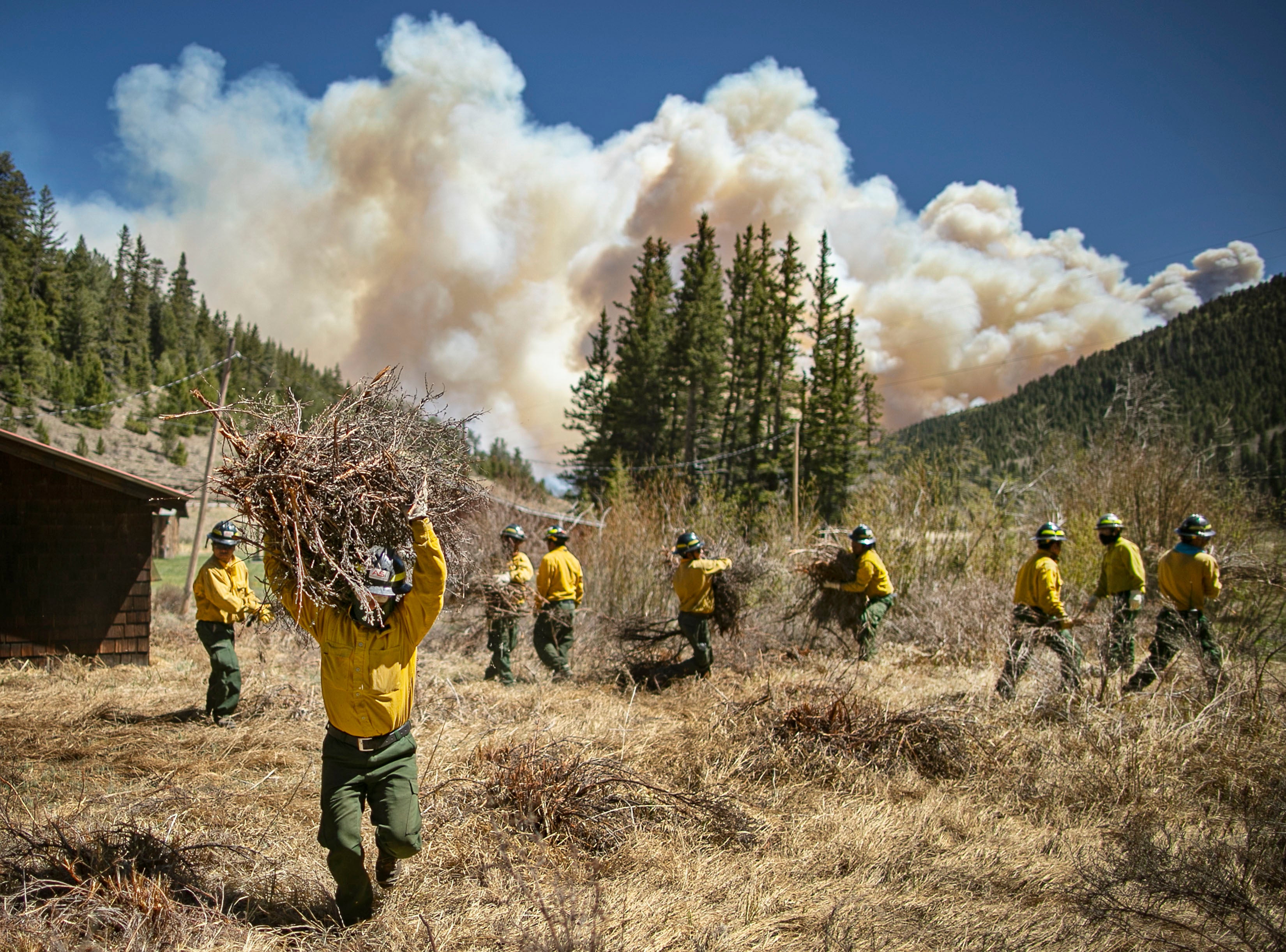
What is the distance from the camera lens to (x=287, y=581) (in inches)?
136

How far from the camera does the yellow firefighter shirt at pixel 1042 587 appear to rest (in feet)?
23.9

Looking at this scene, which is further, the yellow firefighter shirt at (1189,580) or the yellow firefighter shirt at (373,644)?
the yellow firefighter shirt at (1189,580)

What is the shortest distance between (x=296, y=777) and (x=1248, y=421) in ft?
192

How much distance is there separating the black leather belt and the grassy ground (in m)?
0.76

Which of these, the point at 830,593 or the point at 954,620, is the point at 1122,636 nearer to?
the point at 954,620

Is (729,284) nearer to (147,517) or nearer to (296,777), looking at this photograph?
(147,517)

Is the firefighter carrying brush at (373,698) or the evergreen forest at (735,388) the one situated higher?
the evergreen forest at (735,388)

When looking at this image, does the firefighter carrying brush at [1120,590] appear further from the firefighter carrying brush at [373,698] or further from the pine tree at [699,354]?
the pine tree at [699,354]

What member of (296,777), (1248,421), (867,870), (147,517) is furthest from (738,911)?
(1248,421)

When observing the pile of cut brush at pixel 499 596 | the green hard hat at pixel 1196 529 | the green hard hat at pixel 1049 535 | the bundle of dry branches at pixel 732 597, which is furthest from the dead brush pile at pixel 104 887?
the green hard hat at pixel 1196 529

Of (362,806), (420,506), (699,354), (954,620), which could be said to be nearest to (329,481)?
(420,506)

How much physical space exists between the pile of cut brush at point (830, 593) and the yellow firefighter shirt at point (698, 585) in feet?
6.79

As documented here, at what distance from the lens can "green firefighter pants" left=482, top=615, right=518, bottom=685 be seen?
9.04 meters

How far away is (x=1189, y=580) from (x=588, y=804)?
632cm
